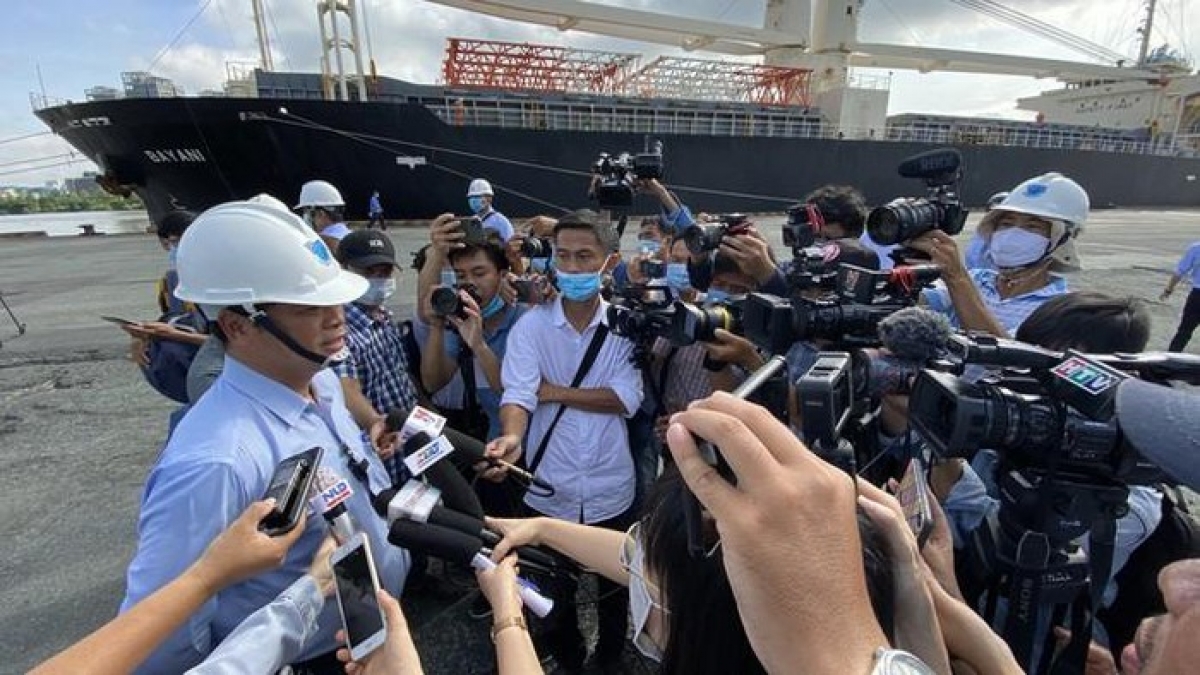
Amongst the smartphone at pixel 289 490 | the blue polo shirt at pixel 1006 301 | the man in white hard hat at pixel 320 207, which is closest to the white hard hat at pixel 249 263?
the smartphone at pixel 289 490

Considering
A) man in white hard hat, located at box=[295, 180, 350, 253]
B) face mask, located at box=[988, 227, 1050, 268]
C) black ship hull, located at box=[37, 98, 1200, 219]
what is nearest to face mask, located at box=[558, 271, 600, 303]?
face mask, located at box=[988, 227, 1050, 268]

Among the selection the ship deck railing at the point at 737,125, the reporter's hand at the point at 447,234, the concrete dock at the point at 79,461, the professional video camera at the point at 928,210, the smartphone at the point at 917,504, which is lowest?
the concrete dock at the point at 79,461

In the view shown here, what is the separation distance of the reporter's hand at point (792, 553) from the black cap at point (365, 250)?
249 centimetres

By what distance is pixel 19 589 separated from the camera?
2.67 m

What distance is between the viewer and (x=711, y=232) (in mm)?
2307

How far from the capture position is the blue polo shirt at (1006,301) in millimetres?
2400

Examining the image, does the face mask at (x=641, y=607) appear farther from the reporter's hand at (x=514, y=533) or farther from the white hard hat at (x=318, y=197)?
the white hard hat at (x=318, y=197)

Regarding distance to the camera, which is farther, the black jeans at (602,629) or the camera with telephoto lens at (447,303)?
the camera with telephoto lens at (447,303)

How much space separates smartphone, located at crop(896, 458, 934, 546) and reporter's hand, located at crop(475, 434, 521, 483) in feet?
Result: 3.95

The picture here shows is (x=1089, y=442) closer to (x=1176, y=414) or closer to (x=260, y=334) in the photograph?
(x=1176, y=414)

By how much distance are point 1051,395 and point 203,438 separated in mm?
1667

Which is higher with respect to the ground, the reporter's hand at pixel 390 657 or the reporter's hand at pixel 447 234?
the reporter's hand at pixel 447 234

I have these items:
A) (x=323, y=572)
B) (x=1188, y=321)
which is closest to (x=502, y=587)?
(x=323, y=572)

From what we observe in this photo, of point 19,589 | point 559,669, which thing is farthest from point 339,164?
point 559,669
